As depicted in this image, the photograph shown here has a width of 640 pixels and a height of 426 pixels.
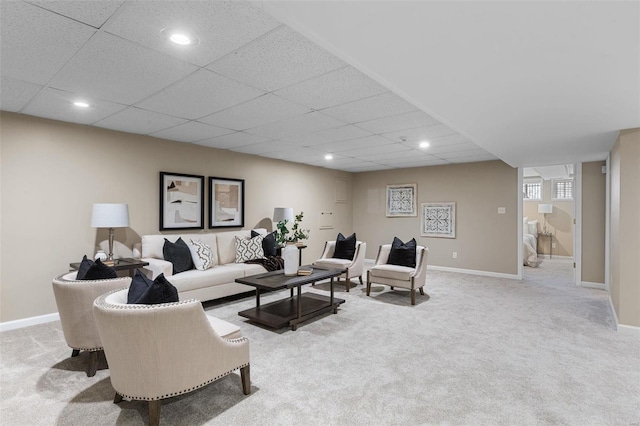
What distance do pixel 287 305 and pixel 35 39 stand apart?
3.32 meters

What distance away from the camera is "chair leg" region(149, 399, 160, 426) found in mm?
1854

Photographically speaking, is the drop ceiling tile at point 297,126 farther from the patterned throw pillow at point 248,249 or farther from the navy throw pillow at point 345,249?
the navy throw pillow at point 345,249

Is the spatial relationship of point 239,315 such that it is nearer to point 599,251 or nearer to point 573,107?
point 573,107

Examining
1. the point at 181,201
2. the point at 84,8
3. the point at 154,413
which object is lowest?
the point at 154,413

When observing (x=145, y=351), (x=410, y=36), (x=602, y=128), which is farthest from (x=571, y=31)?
(x=145, y=351)

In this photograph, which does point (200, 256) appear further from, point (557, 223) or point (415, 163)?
point (557, 223)

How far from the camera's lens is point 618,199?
11.9 feet

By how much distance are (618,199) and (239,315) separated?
14.7 feet

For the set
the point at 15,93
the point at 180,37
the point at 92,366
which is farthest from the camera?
the point at 15,93

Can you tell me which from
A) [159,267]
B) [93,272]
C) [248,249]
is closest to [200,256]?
[159,267]

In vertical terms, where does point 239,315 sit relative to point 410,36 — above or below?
below

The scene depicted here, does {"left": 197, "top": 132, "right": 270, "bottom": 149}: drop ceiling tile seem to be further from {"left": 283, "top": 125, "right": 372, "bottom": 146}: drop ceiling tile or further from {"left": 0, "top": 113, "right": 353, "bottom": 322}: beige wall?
{"left": 283, "top": 125, "right": 372, "bottom": 146}: drop ceiling tile

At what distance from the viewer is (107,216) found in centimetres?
377

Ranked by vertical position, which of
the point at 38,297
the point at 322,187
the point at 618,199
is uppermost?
the point at 322,187
